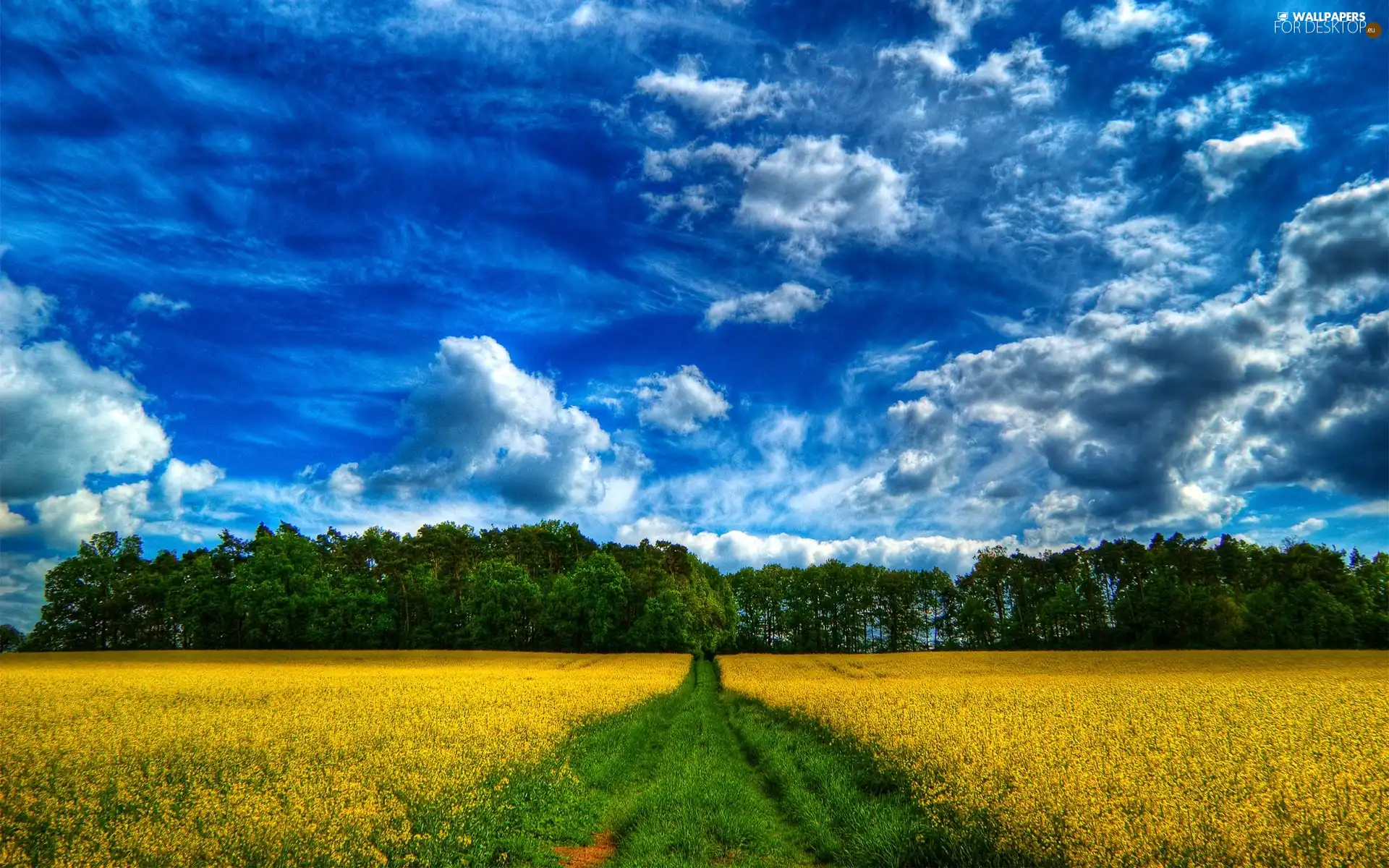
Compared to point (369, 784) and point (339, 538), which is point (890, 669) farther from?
point (339, 538)

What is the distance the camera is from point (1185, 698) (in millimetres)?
22438

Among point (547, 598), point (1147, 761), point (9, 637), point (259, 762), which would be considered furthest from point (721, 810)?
point (9, 637)

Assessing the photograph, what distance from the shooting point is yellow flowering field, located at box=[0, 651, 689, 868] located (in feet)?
27.5

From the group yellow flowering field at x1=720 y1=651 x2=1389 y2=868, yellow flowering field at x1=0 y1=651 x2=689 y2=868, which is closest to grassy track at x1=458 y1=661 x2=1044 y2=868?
yellow flowering field at x1=720 y1=651 x2=1389 y2=868

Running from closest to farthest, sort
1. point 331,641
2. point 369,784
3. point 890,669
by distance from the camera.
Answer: point 369,784 < point 890,669 < point 331,641

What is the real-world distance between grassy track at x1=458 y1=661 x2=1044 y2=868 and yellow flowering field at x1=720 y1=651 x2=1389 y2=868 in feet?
2.86

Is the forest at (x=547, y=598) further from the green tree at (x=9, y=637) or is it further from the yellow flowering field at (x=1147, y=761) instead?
the yellow flowering field at (x=1147, y=761)

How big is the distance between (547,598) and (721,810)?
64434mm

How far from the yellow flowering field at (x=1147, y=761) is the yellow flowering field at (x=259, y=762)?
8315 millimetres

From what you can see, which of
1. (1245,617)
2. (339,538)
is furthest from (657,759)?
(1245,617)

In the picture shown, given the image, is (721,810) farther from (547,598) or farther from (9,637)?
(9,637)

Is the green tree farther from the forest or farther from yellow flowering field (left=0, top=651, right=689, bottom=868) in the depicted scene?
yellow flowering field (left=0, top=651, right=689, bottom=868)

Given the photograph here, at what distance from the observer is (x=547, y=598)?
72125mm

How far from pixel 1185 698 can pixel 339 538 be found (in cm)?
8652
